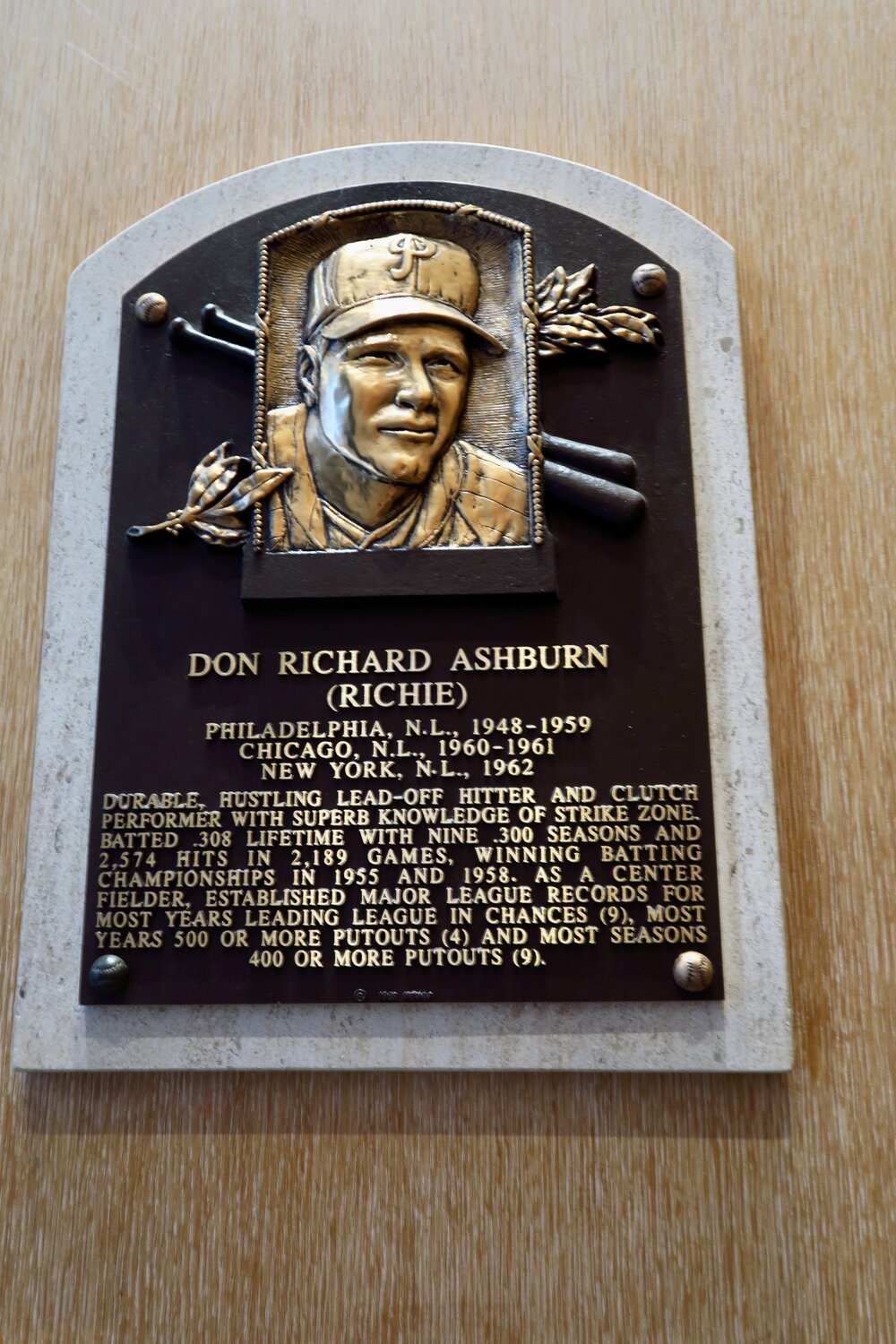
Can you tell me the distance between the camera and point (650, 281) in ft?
10.4

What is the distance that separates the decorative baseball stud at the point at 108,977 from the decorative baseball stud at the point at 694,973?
1.42 m

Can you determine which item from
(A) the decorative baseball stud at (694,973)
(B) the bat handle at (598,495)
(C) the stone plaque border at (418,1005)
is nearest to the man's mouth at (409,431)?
(B) the bat handle at (598,495)

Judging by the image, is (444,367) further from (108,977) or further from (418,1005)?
(108,977)

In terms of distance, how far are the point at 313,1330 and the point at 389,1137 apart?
48 centimetres

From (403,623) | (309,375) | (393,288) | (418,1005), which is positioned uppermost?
(393,288)

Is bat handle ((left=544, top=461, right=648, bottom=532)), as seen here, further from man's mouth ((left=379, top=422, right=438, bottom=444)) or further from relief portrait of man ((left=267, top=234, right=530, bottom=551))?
man's mouth ((left=379, top=422, right=438, bottom=444))

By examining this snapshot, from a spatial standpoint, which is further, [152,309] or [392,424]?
[152,309]

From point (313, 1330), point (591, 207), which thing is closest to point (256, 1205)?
point (313, 1330)

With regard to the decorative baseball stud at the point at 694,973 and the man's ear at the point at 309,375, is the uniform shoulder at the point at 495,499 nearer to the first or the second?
the man's ear at the point at 309,375

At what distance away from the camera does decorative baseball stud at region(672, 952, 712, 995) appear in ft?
8.68

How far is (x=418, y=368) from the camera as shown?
3.06 meters

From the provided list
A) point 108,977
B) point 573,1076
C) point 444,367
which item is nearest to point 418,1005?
point 573,1076

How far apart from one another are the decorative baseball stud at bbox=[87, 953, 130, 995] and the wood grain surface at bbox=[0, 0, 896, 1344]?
301 mm

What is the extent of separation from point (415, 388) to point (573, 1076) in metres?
1.92
